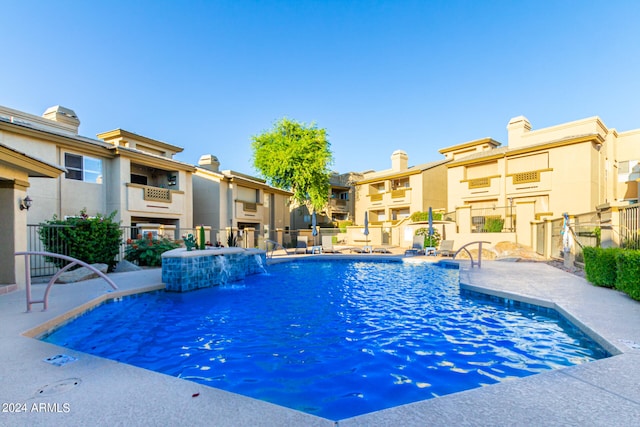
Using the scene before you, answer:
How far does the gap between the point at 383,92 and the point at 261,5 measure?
9802 mm

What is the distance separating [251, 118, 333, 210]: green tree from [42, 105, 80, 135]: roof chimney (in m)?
14.7

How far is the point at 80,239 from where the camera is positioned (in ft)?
34.5

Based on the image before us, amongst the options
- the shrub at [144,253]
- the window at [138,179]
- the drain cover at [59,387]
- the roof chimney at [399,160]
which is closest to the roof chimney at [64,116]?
the window at [138,179]

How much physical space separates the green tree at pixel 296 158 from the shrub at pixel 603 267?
2294cm

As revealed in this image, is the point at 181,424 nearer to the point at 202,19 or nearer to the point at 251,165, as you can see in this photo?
the point at 202,19

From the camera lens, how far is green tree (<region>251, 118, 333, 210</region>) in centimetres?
2925

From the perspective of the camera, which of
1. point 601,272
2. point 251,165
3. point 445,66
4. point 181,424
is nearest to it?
point 181,424

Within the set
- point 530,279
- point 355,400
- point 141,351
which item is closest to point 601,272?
point 530,279

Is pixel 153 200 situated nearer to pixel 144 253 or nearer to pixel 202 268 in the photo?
pixel 144 253

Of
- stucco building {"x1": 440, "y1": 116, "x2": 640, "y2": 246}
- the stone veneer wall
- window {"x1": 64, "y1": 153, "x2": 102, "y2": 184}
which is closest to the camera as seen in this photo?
the stone veneer wall

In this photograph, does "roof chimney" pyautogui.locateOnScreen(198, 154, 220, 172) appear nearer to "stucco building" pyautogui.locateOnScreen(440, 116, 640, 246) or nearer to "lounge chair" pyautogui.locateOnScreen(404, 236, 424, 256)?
"lounge chair" pyautogui.locateOnScreen(404, 236, 424, 256)

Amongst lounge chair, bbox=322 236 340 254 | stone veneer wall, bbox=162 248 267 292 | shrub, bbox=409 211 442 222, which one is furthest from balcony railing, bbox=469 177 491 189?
stone veneer wall, bbox=162 248 267 292

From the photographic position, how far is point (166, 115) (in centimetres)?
2195

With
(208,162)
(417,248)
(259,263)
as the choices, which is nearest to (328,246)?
(417,248)
